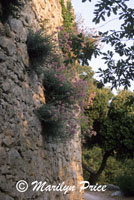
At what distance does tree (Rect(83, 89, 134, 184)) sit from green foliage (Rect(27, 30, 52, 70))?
707 centimetres

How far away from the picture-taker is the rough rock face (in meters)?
2.94

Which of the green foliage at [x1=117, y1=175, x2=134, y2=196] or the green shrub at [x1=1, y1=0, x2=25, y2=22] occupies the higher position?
the green shrub at [x1=1, y1=0, x2=25, y2=22]

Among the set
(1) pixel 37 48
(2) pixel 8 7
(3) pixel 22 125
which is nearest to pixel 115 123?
(1) pixel 37 48

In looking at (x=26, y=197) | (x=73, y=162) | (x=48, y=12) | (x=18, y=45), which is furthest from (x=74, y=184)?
(x=48, y=12)

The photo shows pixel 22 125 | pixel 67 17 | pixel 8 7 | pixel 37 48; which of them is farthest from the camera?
pixel 67 17

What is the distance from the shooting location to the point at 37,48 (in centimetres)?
402

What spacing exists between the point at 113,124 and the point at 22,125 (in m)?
8.35

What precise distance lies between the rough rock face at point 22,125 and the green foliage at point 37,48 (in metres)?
0.12

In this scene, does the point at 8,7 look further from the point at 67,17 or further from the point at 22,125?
the point at 67,17

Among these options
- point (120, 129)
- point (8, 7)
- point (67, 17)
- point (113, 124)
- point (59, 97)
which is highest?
point (67, 17)

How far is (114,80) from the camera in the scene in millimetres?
3580

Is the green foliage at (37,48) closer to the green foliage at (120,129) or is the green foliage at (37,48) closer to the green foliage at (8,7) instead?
the green foliage at (8,7)

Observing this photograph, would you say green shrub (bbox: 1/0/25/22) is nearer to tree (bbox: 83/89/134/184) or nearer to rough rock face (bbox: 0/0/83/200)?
rough rock face (bbox: 0/0/83/200)

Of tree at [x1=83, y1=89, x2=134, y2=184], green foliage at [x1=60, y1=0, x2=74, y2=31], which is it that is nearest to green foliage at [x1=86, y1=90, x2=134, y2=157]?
tree at [x1=83, y1=89, x2=134, y2=184]
